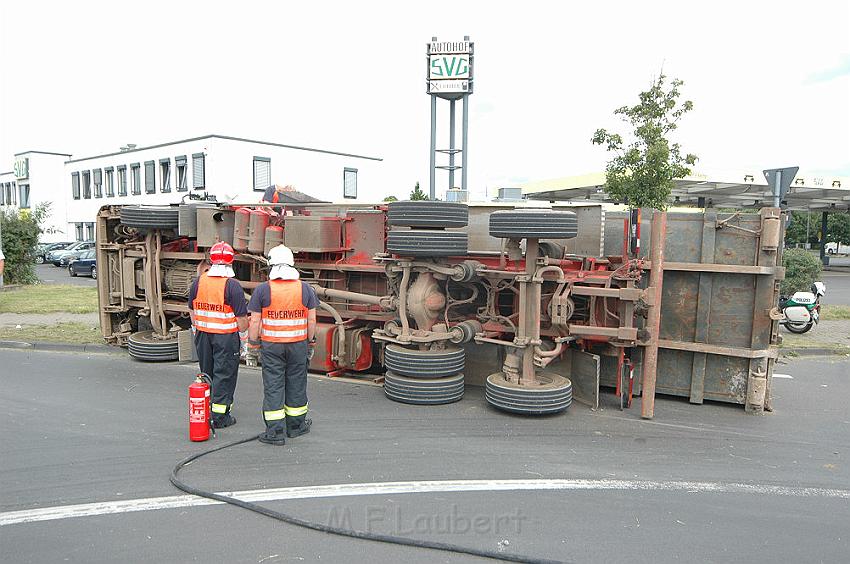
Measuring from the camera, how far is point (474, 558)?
3447mm

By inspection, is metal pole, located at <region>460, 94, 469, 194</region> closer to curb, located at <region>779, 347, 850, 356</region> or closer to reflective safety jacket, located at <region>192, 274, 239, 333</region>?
curb, located at <region>779, 347, 850, 356</region>

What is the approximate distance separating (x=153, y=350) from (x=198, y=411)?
11.7 ft

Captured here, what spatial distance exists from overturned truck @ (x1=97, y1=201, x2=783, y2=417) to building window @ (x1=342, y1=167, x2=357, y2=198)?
107 ft

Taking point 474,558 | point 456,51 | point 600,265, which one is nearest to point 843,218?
point 456,51

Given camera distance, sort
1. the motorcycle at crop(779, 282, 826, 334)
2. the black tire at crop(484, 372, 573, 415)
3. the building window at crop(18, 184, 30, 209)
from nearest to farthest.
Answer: the black tire at crop(484, 372, 573, 415), the motorcycle at crop(779, 282, 826, 334), the building window at crop(18, 184, 30, 209)

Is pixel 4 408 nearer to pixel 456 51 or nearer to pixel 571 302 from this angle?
pixel 571 302

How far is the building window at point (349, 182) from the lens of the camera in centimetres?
3966

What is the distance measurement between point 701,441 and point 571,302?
1730 mm

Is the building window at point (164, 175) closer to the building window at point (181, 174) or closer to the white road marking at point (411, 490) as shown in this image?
the building window at point (181, 174)

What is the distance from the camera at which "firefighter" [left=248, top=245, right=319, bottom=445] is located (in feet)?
17.2

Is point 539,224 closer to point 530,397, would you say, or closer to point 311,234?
point 530,397

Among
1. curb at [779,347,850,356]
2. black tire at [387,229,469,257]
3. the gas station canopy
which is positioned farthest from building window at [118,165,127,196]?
curb at [779,347,850,356]

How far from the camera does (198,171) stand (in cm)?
3356

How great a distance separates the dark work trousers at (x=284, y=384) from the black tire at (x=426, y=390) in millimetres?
1310
